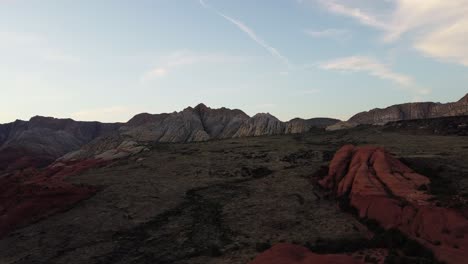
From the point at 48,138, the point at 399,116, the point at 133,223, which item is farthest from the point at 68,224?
the point at 48,138

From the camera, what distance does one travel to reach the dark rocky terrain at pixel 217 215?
24.5 meters

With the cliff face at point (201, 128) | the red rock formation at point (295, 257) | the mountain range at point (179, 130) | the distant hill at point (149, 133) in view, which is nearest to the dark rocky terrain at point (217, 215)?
the red rock formation at point (295, 257)

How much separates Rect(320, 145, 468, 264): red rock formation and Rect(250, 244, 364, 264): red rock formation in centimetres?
533

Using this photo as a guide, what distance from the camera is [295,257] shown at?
19609 millimetres

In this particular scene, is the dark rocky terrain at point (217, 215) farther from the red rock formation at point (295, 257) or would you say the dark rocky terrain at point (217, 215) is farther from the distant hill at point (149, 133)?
the distant hill at point (149, 133)

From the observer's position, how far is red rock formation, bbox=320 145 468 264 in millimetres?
22578

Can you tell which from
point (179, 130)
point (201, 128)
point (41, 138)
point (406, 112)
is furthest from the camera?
point (41, 138)

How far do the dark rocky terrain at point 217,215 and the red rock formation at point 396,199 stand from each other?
854 millimetres

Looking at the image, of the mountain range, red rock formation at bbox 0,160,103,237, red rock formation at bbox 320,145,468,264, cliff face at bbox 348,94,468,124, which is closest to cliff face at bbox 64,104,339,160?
the mountain range

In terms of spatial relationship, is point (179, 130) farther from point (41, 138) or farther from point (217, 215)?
point (217, 215)

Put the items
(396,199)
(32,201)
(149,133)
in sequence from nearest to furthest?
(396,199)
(32,201)
(149,133)

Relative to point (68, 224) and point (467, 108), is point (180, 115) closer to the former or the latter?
point (467, 108)

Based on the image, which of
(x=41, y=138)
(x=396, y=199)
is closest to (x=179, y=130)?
(x=41, y=138)

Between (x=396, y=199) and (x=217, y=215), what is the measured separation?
12.4m
